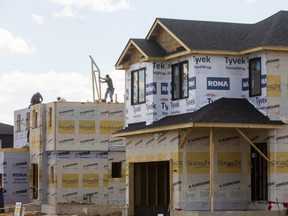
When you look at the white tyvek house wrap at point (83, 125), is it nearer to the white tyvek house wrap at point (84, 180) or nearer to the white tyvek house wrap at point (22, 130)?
the white tyvek house wrap at point (84, 180)

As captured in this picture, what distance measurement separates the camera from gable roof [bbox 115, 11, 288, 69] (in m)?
38.5

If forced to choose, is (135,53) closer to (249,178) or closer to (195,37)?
(195,37)

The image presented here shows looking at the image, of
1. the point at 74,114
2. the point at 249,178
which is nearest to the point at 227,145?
the point at 249,178

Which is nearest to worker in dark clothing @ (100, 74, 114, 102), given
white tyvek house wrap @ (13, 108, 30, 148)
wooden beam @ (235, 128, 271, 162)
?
white tyvek house wrap @ (13, 108, 30, 148)

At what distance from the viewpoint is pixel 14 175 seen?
58.9 meters

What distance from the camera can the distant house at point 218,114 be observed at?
37062 millimetres

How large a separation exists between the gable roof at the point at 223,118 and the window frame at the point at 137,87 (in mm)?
2788

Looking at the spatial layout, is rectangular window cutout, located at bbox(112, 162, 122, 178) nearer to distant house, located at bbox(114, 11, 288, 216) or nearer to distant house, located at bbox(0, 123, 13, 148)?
distant house, located at bbox(114, 11, 288, 216)

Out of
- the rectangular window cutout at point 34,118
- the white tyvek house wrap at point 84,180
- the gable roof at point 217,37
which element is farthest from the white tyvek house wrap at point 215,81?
the rectangular window cutout at point 34,118

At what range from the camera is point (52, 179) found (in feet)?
182

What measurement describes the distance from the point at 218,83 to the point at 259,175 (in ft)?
14.5

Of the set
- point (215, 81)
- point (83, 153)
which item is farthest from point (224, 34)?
point (83, 153)

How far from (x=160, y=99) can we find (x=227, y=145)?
4530 millimetres

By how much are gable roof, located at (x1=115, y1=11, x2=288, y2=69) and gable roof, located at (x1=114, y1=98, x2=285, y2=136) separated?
235 centimetres
